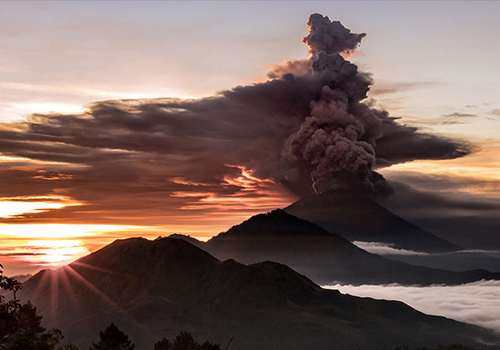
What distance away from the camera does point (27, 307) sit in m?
26.6

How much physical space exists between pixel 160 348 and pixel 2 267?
57972mm

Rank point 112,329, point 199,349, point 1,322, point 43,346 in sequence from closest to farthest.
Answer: point 1,322 → point 43,346 → point 199,349 → point 112,329

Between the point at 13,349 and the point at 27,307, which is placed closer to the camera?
the point at 27,307

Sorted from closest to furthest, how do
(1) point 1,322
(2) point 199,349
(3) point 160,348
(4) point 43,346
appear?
(1) point 1,322 < (4) point 43,346 < (2) point 199,349 < (3) point 160,348

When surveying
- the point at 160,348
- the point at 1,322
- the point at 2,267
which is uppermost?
A: the point at 2,267

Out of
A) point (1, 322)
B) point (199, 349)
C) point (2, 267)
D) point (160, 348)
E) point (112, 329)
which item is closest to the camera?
point (2, 267)

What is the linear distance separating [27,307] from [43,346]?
29.9m

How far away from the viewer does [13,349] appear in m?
35.1

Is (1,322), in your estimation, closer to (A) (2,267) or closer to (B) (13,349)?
(A) (2,267)

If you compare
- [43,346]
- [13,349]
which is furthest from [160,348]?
[13,349]

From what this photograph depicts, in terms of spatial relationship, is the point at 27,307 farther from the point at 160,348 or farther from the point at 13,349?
the point at 160,348

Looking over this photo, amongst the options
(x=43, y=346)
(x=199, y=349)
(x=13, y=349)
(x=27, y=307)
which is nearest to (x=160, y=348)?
(x=199, y=349)

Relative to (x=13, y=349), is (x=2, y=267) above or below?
above

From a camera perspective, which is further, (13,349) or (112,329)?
(112,329)
